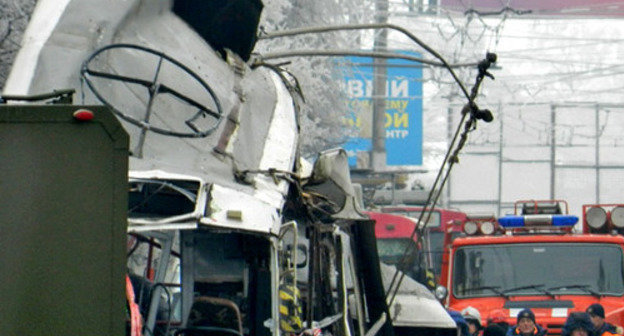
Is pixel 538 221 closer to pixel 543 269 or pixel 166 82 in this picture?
pixel 543 269

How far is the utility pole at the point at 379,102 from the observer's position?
3522cm

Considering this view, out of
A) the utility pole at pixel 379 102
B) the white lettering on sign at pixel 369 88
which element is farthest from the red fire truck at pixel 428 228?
the white lettering on sign at pixel 369 88

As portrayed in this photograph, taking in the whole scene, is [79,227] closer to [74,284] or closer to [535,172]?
[74,284]

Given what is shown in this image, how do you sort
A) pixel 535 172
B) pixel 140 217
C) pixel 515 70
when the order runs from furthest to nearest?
pixel 515 70
pixel 535 172
pixel 140 217

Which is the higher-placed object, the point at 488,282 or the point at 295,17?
the point at 295,17

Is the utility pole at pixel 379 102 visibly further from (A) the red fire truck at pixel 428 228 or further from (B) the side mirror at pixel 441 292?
(B) the side mirror at pixel 441 292

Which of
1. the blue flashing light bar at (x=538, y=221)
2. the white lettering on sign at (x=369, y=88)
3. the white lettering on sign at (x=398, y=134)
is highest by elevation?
the white lettering on sign at (x=369, y=88)

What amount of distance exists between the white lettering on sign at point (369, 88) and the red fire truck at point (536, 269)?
18.0 metres

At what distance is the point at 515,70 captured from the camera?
288ft

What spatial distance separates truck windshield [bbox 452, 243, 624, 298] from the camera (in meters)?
17.0

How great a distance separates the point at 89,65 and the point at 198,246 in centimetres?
103

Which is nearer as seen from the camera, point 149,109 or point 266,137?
point 149,109

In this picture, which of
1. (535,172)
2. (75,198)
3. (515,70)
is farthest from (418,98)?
(515,70)

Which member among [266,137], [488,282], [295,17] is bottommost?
[488,282]
